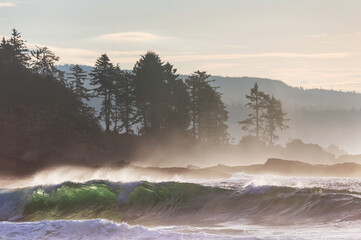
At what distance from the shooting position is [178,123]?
8456 centimetres

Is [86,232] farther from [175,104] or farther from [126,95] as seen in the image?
[175,104]

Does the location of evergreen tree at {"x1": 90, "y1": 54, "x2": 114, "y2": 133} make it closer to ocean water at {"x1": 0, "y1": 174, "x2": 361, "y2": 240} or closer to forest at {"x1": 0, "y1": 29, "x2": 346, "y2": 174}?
forest at {"x1": 0, "y1": 29, "x2": 346, "y2": 174}

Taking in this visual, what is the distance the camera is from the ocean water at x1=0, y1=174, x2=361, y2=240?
16.6 m

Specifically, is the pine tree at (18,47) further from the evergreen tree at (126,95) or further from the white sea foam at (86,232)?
the white sea foam at (86,232)

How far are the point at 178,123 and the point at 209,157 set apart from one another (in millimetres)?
9211

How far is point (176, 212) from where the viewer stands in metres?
22.6

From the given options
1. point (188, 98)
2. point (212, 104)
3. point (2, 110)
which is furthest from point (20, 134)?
point (212, 104)

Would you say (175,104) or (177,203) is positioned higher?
(175,104)

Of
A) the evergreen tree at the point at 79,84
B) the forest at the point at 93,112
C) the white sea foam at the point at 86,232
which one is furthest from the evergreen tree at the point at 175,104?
the white sea foam at the point at 86,232

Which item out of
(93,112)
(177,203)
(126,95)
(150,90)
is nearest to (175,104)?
(150,90)

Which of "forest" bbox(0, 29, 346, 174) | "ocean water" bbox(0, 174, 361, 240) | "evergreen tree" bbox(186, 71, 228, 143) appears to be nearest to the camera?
"ocean water" bbox(0, 174, 361, 240)

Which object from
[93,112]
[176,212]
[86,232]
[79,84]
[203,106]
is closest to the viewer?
[86,232]

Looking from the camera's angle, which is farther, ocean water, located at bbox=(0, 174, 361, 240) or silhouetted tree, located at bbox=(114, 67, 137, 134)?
silhouetted tree, located at bbox=(114, 67, 137, 134)

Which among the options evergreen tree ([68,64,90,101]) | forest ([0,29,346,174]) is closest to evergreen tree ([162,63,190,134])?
forest ([0,29,346,174])
